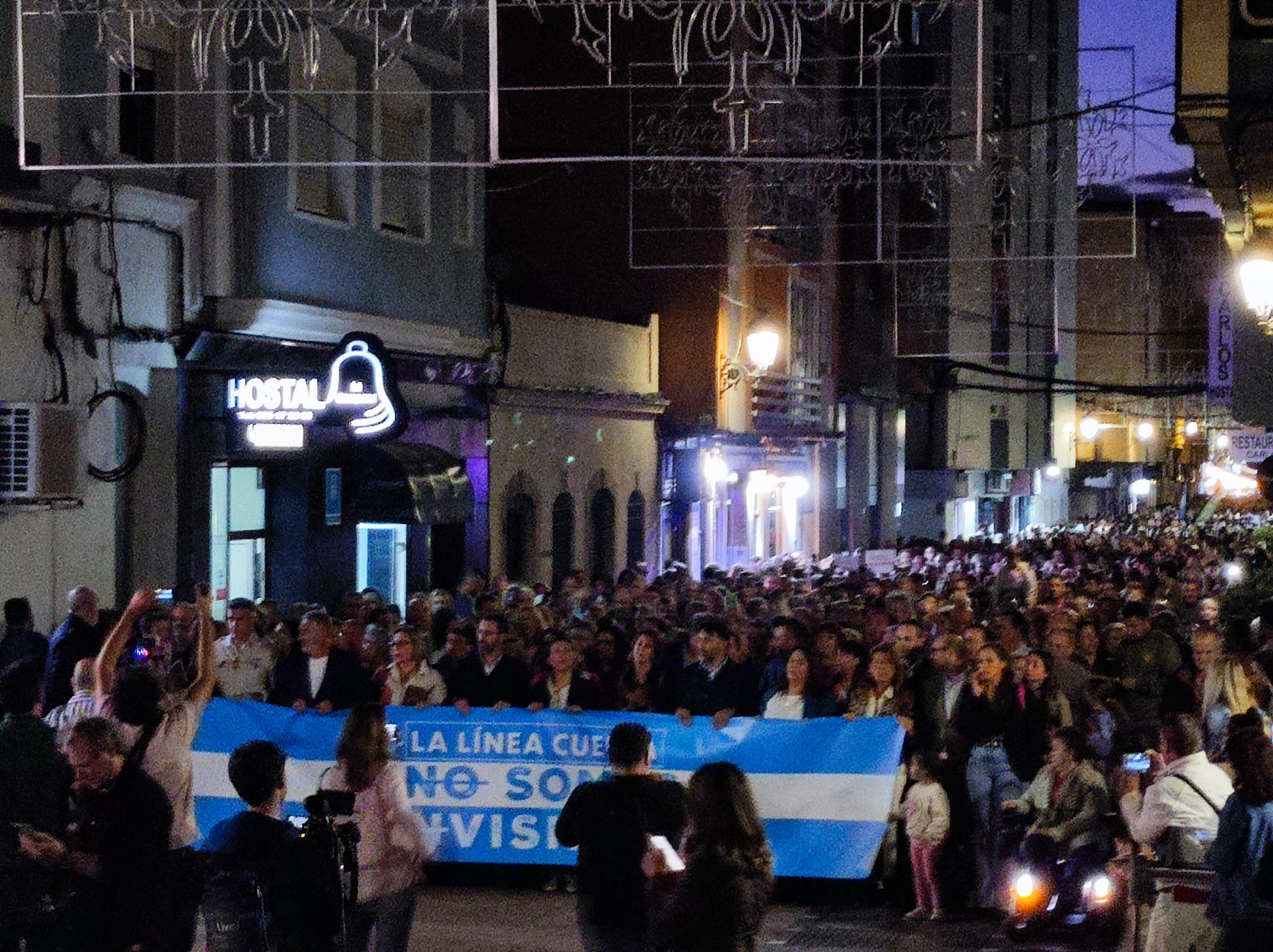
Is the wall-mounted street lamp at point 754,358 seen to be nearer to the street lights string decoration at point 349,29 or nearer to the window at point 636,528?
the window at point 636,528

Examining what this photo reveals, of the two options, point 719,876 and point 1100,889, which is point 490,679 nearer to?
point 1100,889

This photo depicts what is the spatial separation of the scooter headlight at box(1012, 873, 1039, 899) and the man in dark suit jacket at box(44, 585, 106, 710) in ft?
23.3

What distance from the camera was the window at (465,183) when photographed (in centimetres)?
A: 2361

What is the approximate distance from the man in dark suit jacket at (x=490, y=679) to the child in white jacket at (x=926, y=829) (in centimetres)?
250

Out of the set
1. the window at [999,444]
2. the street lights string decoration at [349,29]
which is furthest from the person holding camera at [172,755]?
the window at [999,444]

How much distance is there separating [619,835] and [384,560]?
55.3 feet

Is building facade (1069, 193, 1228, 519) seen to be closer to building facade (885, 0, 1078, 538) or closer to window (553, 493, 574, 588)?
building facade (885, 0, 1078, 538)

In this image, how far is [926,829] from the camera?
10.7 m

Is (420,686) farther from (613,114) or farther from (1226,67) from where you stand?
(613,114)

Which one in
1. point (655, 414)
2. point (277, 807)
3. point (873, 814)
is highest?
point (655, 414)

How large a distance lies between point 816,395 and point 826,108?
6.99 meters

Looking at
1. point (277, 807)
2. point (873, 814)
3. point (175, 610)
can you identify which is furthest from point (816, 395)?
point (277, 807)

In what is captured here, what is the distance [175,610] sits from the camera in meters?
14.1

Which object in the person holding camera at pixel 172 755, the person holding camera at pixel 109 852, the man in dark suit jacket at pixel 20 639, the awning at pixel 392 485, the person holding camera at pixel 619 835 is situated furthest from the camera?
the awning at pixel 392 485
